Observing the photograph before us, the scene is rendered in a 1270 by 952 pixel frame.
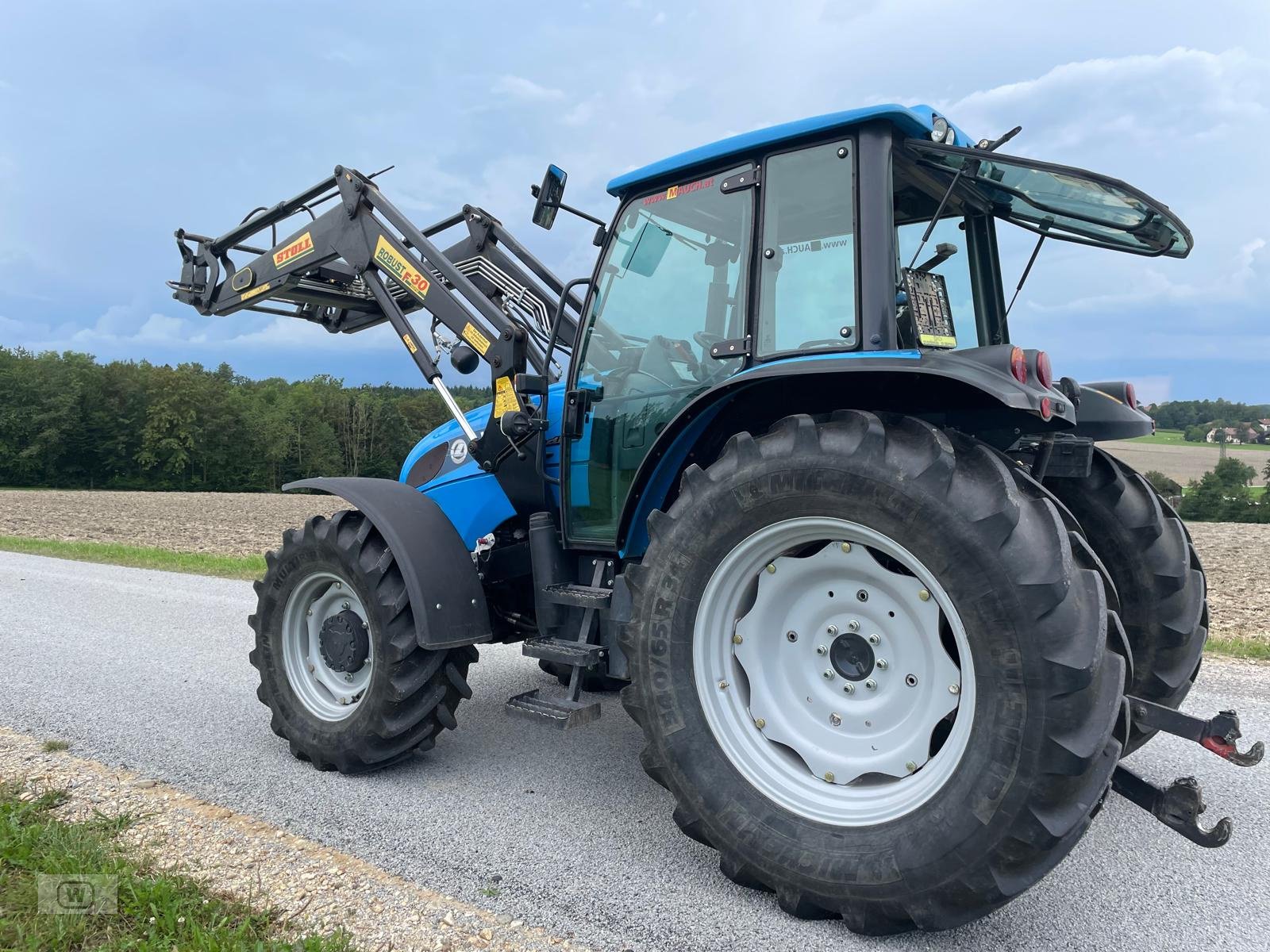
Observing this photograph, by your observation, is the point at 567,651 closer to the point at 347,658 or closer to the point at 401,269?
the point at 347,658

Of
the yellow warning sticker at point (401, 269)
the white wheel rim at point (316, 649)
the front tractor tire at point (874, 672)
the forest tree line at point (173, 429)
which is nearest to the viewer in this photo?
the front tractor tire at point (874, 672)

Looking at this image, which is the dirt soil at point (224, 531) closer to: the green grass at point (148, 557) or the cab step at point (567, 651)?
the green grass at point (148, 557)

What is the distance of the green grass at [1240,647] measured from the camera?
605cm

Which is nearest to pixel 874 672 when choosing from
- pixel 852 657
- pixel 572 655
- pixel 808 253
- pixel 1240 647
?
pixel 852 657

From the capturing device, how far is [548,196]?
4.00m

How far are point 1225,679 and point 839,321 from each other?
4.15m

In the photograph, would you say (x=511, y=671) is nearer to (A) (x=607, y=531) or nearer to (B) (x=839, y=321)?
(A) (x=607, y=531)

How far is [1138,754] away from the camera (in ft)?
12.9

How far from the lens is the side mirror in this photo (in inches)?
157

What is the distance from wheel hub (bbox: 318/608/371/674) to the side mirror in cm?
205

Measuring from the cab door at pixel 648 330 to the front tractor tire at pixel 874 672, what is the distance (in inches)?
26.8

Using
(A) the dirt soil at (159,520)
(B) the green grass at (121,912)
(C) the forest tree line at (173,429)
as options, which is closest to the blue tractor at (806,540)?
(B) the green grass at (121,912)

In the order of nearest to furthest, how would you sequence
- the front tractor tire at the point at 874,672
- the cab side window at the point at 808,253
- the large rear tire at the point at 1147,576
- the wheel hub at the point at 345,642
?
the front tractor tire at the point at 874,672, the cab side window at the point at 808,253, the large rear tire at the point at 1147,576, the wheel hub at the point at 345,642

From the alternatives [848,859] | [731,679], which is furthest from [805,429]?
[848,859]
